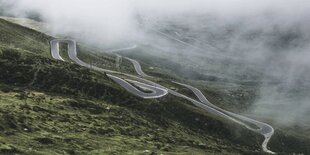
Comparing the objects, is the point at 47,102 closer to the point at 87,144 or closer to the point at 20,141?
the point at 87,144

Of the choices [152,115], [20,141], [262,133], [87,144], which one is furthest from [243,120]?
[20,141]

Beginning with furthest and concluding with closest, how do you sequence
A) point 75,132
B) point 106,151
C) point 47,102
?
point 47,102 < point 75,132 < point 106,151

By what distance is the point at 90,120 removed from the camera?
10469 cm

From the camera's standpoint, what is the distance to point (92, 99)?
13362 centimetres

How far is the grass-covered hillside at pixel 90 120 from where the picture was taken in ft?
247

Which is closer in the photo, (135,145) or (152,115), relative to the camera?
(135,145)

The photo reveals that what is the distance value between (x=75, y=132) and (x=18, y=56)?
6631cm

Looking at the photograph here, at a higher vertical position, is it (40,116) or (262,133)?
(40,116)

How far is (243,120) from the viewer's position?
196 metres

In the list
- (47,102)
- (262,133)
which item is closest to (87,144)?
(47,102)

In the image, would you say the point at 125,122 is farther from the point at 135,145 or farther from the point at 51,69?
the point at 51,69

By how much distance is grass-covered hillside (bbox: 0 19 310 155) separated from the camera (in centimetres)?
7544

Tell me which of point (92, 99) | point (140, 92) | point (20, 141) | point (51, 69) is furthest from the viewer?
point (140, 92)

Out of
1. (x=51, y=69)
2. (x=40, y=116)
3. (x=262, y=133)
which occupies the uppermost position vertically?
(x=51, y=69)
